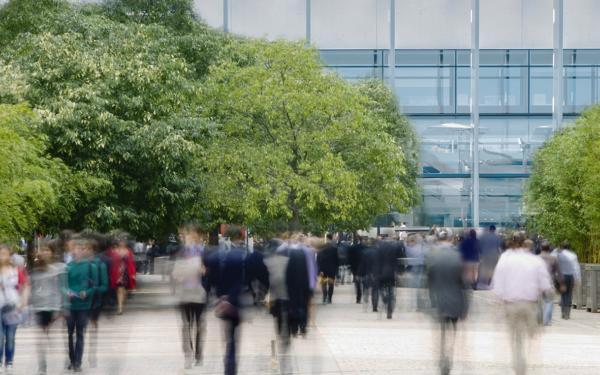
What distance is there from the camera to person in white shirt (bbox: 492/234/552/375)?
10.2 meters

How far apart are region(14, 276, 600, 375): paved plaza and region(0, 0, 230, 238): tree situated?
175 inches

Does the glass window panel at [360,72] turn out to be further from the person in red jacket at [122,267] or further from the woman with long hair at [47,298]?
the woman with long hair at [47,298]

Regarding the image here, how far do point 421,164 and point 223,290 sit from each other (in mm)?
35956

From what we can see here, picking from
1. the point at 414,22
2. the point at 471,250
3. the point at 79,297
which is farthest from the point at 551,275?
the point at 414,22

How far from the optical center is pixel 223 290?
10.1m

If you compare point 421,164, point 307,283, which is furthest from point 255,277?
point 421,164

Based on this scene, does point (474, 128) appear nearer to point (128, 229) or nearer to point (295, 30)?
point (295, 30)

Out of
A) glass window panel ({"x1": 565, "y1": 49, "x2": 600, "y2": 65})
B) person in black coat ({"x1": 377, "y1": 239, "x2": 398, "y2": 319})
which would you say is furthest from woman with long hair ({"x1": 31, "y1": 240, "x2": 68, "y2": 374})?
glass window panel ({"x1": 565, "y1": 49, "x2": 600, "y2": 65})

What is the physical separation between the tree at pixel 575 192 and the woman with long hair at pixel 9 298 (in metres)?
16.7

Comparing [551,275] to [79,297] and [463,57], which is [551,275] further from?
[463,57]

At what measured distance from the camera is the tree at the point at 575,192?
24297mm

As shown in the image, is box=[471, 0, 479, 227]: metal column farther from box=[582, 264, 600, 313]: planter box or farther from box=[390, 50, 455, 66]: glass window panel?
box=[582, 264, 600, 313]: planter box

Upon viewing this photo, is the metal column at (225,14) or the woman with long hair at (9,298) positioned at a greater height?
the metal column at (225,14)

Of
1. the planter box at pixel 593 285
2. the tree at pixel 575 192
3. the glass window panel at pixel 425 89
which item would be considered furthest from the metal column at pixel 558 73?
the planter box at pixel 593 285
